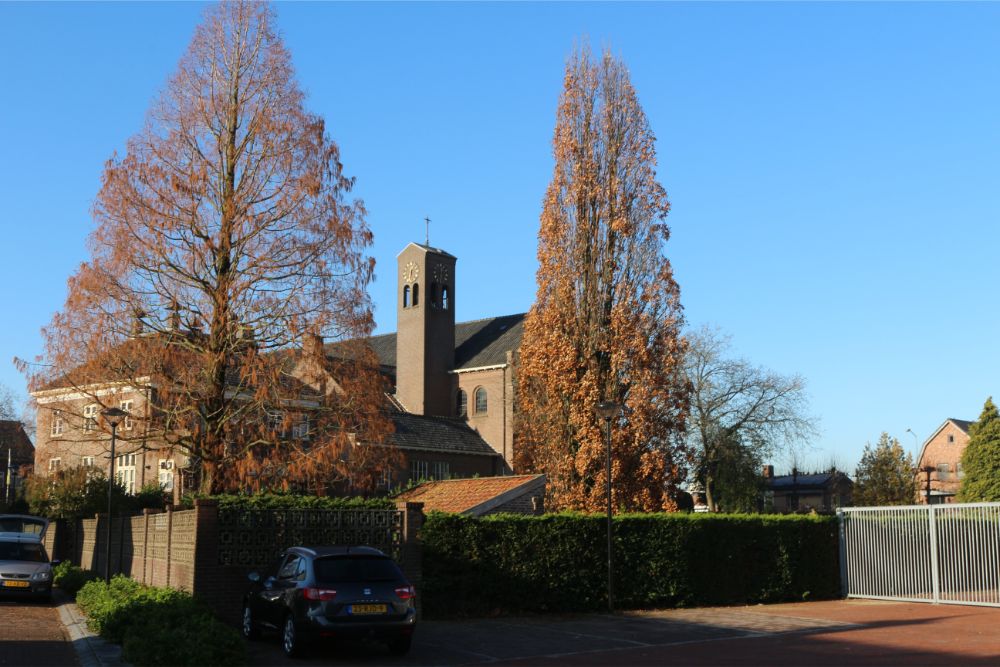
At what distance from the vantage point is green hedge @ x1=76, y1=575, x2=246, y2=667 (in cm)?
1189

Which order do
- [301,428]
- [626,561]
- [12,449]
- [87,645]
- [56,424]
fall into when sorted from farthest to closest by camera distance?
[12,449], [626,561], [301,428], [56,424], [87,645]

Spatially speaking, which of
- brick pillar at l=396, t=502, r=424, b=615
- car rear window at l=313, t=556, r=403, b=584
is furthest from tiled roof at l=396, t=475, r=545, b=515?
car rear window at l=313, t=556, r=403, b=584

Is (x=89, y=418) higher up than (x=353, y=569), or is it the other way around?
(x=89, y=418)

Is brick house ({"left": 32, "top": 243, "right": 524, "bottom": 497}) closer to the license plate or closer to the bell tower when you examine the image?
the bell tower

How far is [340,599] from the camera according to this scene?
1299 centimetres

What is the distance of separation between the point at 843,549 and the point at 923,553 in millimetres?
2426

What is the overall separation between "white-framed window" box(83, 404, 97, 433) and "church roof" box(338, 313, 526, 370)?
41.5 m

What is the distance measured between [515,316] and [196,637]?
56.8m

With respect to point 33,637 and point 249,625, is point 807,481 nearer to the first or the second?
point 249,625

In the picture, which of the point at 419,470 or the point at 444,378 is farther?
the point at 444,378

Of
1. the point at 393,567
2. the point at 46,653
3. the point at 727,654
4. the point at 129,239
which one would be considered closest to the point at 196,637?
the point at 393,567

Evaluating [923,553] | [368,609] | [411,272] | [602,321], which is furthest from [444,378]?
[368,609]

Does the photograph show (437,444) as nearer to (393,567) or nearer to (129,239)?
(129,239)

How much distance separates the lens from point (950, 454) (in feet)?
278
